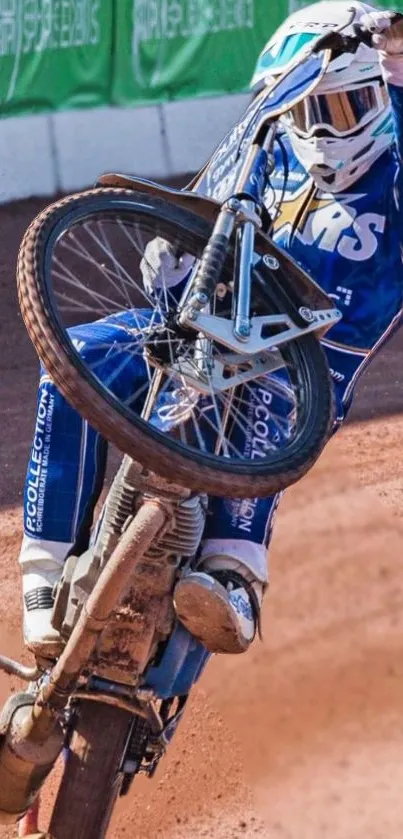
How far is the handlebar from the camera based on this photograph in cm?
405

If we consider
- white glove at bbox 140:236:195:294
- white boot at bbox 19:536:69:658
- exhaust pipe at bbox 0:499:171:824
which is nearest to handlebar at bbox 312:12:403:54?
white glove at bbox 140:236:195:294

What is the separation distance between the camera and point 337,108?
171 inches

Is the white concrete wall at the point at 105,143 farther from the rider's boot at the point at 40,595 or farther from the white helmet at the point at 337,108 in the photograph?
the rider's boot at the point at 40,595

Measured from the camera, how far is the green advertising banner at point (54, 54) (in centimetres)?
981

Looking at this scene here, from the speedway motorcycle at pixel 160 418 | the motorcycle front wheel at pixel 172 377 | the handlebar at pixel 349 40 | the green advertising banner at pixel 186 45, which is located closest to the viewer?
the motorcycle front wheel at pixel 172 377

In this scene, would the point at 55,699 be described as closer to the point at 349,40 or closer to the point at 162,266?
the point at 162,266

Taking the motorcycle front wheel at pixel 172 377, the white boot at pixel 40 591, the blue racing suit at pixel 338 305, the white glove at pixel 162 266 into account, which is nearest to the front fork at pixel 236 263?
the motorcycle front wheel at pixel 172 377

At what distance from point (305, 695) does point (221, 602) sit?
1831mm

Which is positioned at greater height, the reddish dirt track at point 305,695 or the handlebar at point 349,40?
the handlebar at point 349,40

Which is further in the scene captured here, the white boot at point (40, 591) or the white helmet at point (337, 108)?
the white boot at point (40, 591)

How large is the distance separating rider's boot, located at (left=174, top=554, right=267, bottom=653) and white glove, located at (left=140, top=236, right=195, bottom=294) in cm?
82

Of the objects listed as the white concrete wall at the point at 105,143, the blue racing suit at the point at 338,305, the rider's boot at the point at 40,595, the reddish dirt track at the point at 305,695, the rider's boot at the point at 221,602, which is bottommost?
the reddish dirt track at the point at 305,695

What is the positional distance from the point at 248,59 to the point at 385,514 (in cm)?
544

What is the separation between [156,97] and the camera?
10797 mm
